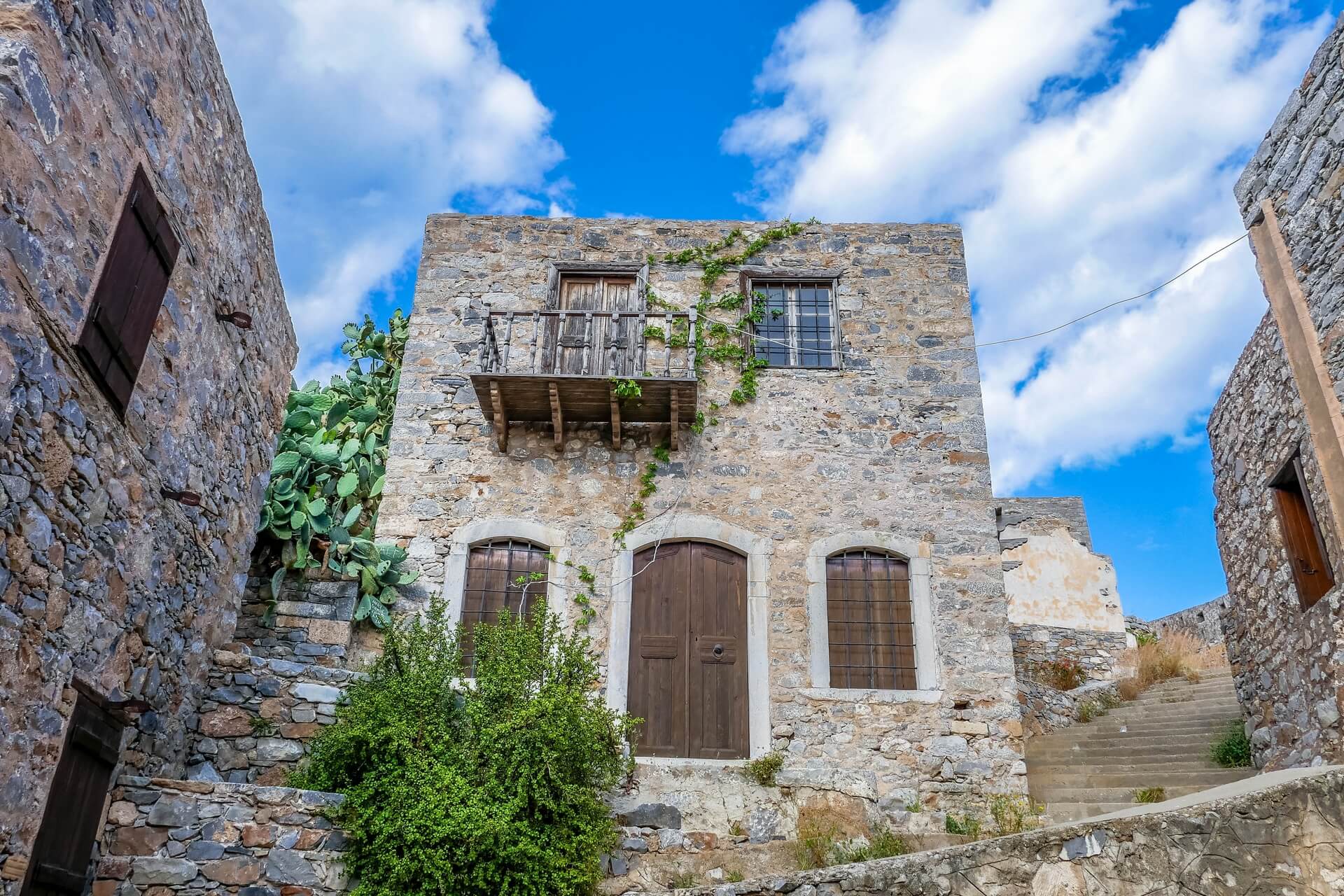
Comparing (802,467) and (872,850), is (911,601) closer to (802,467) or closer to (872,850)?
(802,467)

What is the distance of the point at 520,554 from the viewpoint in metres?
9.30

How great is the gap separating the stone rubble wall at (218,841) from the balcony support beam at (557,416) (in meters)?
4.29

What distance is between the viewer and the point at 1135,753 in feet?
30.8

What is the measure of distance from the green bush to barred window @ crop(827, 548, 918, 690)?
252 cm

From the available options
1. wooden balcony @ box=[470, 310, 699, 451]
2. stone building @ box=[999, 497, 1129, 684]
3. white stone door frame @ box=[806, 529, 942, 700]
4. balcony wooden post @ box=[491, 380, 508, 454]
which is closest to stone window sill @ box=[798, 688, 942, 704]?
white stone door frame @ box=[806, 529, 942, 700]

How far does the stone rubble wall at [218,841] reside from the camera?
18.8 ft

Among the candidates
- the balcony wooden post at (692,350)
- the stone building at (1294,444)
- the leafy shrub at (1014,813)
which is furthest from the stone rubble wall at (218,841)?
the stone building at (1294,444)

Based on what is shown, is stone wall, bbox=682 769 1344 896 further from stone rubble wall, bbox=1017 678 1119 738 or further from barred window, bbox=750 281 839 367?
stone rubble wall, bbox=1017 678 1119 738

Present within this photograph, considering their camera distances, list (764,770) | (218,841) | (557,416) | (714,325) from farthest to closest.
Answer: (714,325)
(557,416)
(764,770)
(218,841)

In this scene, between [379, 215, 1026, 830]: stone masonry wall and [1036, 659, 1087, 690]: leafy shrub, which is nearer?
[379, 215, 1026, 830]: stone masonry wall

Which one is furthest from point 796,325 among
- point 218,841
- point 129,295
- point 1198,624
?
point 1198,624

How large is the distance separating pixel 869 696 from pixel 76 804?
6.22m

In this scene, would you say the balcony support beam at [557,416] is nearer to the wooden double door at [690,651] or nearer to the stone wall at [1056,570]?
the wooden double door at [690,651]

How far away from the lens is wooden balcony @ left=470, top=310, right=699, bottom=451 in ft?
30.6
